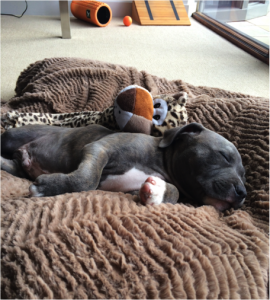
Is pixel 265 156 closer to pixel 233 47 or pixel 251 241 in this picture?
pixel 251 241

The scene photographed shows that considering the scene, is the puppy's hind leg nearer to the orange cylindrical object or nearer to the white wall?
the orange cylindrical object

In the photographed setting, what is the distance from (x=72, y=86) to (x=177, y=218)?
143cm

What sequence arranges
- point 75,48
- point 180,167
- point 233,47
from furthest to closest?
point 233,47, point 75,48, point 180,167

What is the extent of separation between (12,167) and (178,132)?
33.8 inches

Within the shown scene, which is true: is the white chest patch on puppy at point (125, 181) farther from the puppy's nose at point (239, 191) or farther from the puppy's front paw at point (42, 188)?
the puppy's nose at point (239, 191)

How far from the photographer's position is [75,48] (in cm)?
371

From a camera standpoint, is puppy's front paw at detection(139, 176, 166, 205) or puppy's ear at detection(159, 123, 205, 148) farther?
puppy's ear at detection(159, 123, 205, 148)

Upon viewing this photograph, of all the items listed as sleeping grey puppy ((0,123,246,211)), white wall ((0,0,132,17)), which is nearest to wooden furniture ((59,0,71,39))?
white wall ((0,0,132,17))

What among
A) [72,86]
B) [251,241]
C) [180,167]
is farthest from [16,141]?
[251,241]

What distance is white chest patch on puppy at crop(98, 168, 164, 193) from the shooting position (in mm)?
1282

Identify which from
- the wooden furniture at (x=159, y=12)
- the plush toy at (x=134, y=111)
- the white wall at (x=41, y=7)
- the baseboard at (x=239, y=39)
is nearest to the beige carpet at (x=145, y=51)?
the baseboard at (x=239, y=39)

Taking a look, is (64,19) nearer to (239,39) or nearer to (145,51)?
(145,51)

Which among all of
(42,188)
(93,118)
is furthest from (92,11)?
(42,188)

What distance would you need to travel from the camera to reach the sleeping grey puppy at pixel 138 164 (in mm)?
1111
